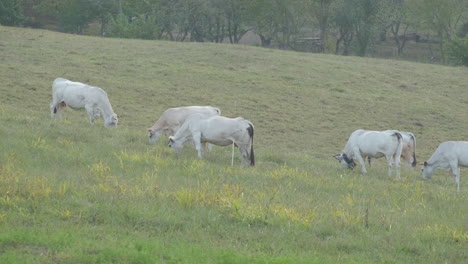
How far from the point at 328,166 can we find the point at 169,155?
460 cm

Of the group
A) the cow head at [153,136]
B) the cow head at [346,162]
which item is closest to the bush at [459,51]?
the cow head at [346,162]

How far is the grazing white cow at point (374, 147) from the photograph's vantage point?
19.8 meters

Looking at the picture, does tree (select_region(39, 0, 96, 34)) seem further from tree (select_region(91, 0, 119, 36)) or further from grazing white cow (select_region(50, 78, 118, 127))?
grazing white cow (select_region(50, 78, 118, 127))

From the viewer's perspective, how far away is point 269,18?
7731 centimetres

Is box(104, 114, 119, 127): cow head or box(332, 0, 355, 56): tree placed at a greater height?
box(332, 0, 355, 56): tree

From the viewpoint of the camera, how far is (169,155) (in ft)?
56.8

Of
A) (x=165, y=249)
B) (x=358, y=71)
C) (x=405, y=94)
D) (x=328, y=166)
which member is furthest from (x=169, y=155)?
(x=358, y=71)

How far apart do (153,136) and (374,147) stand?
5904 mm

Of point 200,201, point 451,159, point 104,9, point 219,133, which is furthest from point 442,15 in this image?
point 200,201

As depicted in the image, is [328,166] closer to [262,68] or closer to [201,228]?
[201,228]

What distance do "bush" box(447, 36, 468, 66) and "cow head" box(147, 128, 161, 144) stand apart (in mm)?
48281

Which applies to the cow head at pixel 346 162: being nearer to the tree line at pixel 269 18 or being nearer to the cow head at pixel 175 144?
the cow head at pixel 175 144

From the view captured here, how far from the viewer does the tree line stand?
70.9 m

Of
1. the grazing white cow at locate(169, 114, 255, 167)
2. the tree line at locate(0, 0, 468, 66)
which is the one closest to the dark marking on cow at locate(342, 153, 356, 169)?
the grazing white cow at locate(169, 114, 255, 167)
